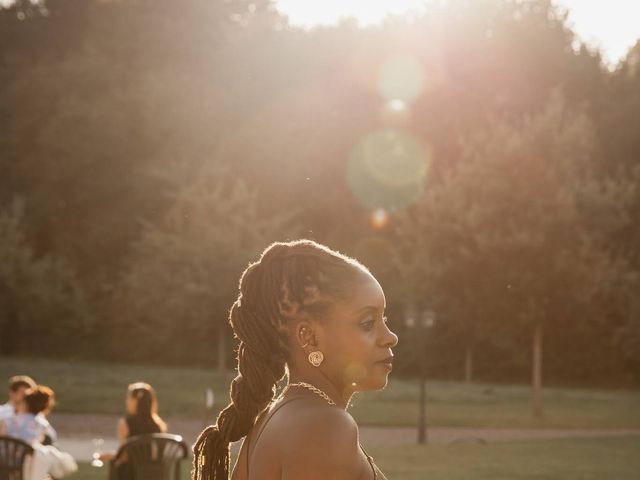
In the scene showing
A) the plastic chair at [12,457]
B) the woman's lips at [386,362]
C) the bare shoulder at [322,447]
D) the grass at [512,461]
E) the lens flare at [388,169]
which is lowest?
the grass at [512,461]

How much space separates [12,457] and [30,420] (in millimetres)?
1178

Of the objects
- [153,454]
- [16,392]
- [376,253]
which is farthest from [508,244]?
[153,454]

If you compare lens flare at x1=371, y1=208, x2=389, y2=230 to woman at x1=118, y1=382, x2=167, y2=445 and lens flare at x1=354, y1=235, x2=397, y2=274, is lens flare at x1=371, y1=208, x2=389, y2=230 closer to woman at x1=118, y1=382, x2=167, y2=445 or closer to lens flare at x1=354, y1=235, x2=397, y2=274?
lens flare at x1=354, y1=235, x2=397, y2=274

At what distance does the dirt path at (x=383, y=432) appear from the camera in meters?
21.5

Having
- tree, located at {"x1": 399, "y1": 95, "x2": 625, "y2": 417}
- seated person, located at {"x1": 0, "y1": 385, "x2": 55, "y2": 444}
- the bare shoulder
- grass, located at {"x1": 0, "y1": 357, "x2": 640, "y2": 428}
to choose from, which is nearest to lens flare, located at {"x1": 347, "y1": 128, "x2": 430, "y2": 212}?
grass, located at {"x1": 0, "y1": 357, "x2": 640, "y2": 428}

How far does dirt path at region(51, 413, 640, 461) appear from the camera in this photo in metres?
21.5

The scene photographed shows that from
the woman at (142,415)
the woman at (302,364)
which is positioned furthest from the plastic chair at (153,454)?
the woman at (302,364)

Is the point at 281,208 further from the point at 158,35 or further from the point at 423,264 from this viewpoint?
the point at 423,264

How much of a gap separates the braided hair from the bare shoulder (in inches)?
8.2

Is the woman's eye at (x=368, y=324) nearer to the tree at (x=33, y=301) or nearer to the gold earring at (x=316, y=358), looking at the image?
the gold earring at (x=316, y=358)

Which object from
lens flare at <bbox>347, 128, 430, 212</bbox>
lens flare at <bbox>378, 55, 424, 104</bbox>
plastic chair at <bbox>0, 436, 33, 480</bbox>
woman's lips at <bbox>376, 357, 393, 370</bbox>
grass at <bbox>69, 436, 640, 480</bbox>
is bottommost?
grass at <bbox>69, 436, 640, 480</bbox>

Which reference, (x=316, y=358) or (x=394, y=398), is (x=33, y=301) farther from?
(x=316, y=358)

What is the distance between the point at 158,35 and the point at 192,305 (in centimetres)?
2167

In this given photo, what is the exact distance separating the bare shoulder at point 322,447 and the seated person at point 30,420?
8.86 m
